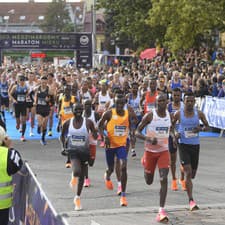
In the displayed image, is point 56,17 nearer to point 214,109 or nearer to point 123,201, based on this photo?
point 214,109

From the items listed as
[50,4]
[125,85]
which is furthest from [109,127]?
[50,4]

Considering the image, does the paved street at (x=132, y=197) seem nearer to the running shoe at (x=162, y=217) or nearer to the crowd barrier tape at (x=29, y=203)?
the running shoe at (x=162, y=217)

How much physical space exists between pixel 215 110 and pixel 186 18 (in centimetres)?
970

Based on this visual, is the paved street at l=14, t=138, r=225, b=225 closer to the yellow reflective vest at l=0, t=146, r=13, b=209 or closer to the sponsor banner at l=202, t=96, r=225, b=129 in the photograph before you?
the yellow reflective vest at l=0, t=146, r=13, b=209

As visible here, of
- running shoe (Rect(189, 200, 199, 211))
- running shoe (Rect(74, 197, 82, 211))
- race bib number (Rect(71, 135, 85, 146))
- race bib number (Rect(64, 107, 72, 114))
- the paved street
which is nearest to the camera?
the paved street

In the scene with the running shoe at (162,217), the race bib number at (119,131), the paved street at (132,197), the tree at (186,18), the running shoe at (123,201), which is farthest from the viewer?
the tree at (186,18)

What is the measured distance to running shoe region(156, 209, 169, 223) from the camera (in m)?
9.10

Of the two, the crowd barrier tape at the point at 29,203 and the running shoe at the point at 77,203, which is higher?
the crowd barrier tape at the point at 29,203

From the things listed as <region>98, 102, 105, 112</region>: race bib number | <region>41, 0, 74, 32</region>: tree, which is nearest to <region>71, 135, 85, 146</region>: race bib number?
<region>98, 102, 105, 112</region>: race bib number

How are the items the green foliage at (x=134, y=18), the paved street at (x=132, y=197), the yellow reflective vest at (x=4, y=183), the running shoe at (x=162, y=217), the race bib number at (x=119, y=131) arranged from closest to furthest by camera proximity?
the yellow reflective vest at (x=4, y=183) → the running shoe at (x=162, y=217) → the paved street at (x=132, y=197) → the race bib number at (x=119, y=131) → the green foliage at (x=134, y=18)

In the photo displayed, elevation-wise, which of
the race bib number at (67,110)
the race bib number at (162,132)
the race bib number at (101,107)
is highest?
the race bib number at (162,132)

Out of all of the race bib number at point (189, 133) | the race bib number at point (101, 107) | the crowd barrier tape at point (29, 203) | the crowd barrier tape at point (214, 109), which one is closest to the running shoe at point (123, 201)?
the race bib number at point (189, 133)

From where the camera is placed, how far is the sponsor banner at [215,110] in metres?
20.3

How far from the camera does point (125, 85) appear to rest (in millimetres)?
19297
